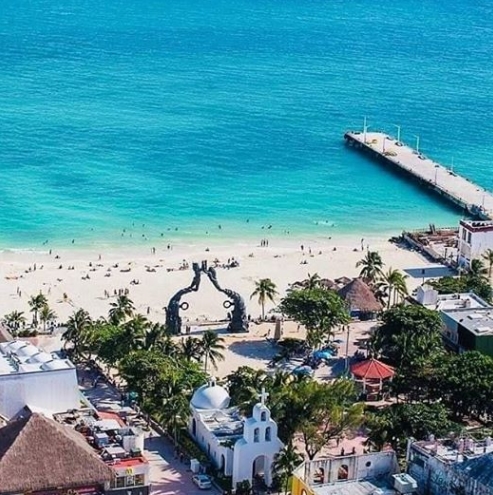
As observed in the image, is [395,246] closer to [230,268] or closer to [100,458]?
[230,268]

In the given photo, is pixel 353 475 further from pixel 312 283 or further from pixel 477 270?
pixel 477 270

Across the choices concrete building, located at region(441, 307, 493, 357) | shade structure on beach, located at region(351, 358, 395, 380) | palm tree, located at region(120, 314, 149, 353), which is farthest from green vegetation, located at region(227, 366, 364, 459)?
concrete building, located at region(441, 307, 493, 357)

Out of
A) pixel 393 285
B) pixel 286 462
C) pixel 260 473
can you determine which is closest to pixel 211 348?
pixel 260 473

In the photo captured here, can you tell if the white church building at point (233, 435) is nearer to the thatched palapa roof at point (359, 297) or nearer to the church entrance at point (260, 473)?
the church entrance at point (260, 473)

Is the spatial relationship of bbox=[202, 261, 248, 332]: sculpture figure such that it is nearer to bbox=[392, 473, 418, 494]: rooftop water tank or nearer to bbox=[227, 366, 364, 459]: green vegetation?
bbox=[227, 366, 364, 459]: green vegetation

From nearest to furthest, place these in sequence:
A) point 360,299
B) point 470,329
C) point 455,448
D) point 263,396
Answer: point 455,448 < point 263,396 < point 470,329 < point 360,299

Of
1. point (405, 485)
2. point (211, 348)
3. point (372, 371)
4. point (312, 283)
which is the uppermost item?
point (312, 283)
